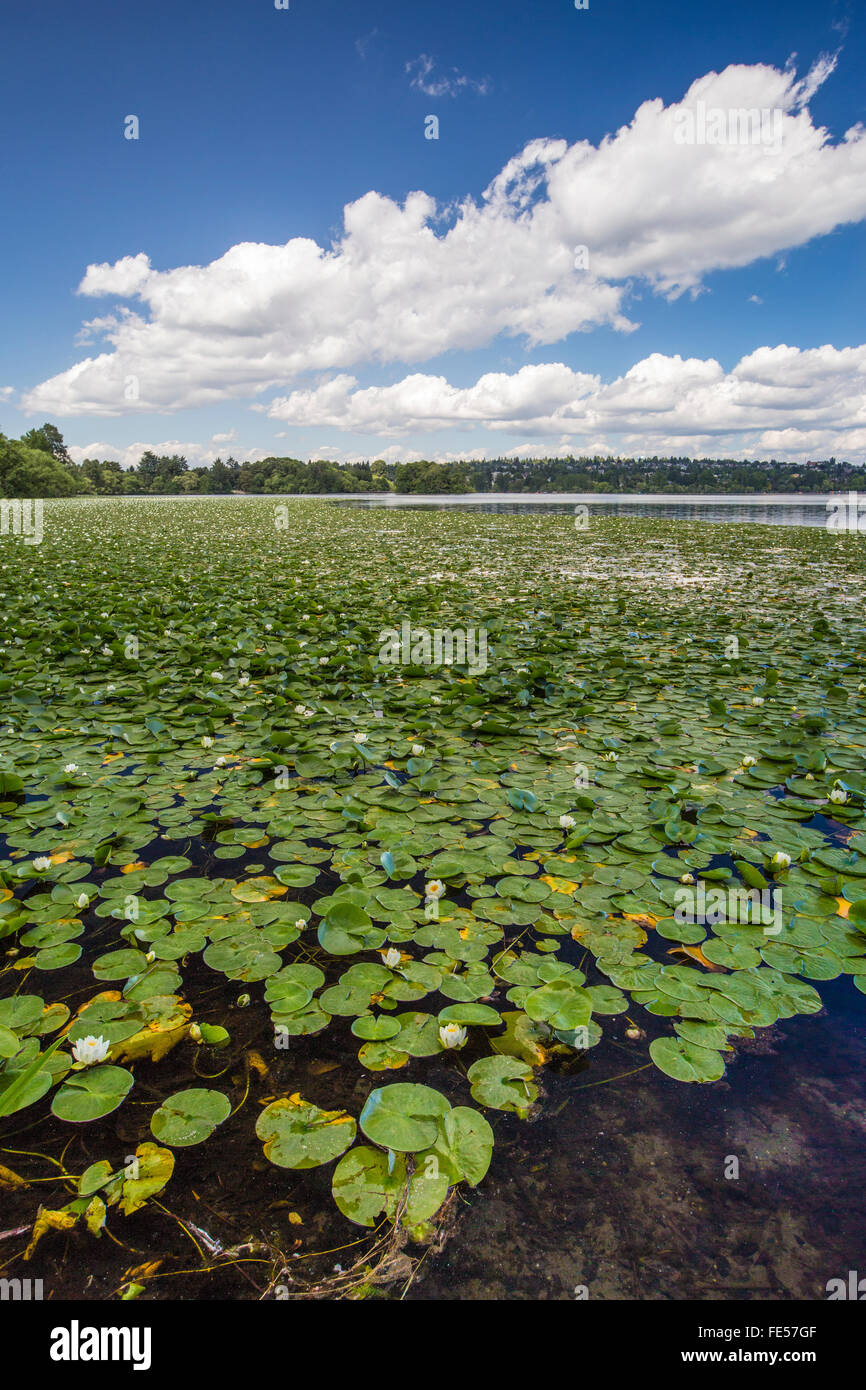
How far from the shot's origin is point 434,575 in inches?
393

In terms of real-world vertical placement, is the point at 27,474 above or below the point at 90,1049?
above

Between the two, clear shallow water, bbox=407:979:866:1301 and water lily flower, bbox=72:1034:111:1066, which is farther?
water lily flower, bbox=72:1034:111:1066

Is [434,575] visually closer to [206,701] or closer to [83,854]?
[206,701]

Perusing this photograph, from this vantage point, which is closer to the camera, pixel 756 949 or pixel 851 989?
pixel 851 989

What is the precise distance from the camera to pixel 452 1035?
1.53 metres

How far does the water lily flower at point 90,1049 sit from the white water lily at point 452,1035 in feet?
2.58

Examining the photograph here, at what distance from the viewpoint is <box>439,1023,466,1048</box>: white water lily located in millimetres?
1523

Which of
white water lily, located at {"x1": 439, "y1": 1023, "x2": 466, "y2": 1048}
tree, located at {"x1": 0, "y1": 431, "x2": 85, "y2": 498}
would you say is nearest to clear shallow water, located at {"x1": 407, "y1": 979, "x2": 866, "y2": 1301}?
white water lily, located at {"x1": 439, "y1": 1023, "x2": 466, "y2": 1048}

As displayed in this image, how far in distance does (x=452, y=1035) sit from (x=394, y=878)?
0.78 metres

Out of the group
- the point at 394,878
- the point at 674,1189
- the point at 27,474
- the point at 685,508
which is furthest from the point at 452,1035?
the point at 27,474

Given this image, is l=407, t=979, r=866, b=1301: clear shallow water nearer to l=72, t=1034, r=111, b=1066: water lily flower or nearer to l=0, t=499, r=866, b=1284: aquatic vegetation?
l=0, t=499, r=866, b=1284: aquatic vegetation

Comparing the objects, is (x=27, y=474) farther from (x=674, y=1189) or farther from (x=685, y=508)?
(x=674, y=1189)
